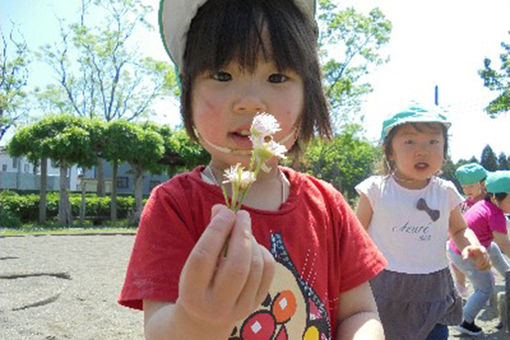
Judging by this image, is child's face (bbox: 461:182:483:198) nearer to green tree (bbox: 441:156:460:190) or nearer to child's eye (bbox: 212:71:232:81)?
green tree (bbox: 441:156:460:190)

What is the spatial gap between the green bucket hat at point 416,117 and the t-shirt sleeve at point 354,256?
1.64m

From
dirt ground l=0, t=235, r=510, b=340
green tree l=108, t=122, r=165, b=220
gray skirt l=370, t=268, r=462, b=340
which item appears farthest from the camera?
green tree l=108, t=122, r=165, b=220

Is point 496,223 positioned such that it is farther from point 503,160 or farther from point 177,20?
point 503,160

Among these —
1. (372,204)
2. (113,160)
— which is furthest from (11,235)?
(372,204)

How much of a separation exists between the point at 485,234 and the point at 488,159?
6009 cm

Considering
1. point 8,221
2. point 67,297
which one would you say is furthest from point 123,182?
point 67,297

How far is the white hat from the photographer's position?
144 cm

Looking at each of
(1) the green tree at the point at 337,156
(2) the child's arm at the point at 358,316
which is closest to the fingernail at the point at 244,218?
(2) the child's arm at the point at 358,316

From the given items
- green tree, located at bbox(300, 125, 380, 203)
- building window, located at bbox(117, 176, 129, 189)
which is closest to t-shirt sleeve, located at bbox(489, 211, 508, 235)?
green tree, located at bbox(300, 125, 380, 203)

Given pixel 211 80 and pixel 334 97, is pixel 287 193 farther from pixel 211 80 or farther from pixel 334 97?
pixel 334 97

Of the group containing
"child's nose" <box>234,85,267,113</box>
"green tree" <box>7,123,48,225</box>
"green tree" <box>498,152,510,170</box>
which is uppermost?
"green tree" <box>498,152,510,170</box>

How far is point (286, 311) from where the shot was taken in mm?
1344

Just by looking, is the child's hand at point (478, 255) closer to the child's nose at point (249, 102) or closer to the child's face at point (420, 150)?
the child's face at point (420, 150)

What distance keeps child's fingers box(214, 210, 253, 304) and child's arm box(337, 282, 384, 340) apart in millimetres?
680
